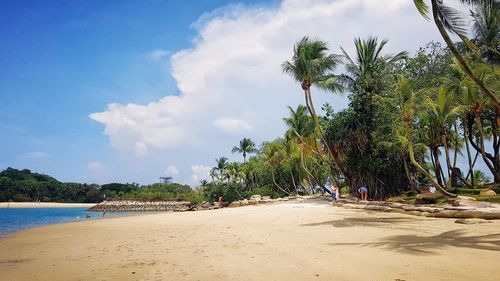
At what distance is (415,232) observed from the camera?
8.85 metres

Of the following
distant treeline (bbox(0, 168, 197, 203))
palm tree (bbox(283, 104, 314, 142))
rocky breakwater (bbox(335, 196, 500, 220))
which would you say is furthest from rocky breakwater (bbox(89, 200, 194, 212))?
rocky breakwater (bbox(335, 196, 500, 220))

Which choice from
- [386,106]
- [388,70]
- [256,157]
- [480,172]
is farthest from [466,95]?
[256,157]

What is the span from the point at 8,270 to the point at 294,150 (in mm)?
37014

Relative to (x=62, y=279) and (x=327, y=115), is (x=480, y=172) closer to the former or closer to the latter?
(x=327, y=115)

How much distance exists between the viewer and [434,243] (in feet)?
23.3

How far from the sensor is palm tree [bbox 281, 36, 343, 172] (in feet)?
92.7

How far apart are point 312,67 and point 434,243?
22.7 m

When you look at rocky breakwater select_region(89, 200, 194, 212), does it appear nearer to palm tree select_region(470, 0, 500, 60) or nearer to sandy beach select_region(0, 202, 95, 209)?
sandy beach select_region(0, 202, 95, 209)

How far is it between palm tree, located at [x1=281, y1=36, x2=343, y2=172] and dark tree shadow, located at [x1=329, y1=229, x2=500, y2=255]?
65.6 ft

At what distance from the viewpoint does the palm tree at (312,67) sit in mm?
28250

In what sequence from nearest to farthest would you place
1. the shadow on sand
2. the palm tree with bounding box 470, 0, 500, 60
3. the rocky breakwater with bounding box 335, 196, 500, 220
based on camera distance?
1. the shadow on sand
2. the rocky breakwater with bounding box 335, 196, 500, 220
3. the palm tree with bounding box 470, 0, 500, 60

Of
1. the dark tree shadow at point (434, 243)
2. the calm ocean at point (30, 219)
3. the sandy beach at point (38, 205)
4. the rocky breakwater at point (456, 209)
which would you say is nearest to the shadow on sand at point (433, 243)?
the dark tree shadow at point (434, 243)

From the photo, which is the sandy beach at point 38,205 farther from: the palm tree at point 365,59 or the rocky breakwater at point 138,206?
the palm tree at point 365,59

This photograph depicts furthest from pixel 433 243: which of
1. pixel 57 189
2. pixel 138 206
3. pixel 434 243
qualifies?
pixel 57 189
